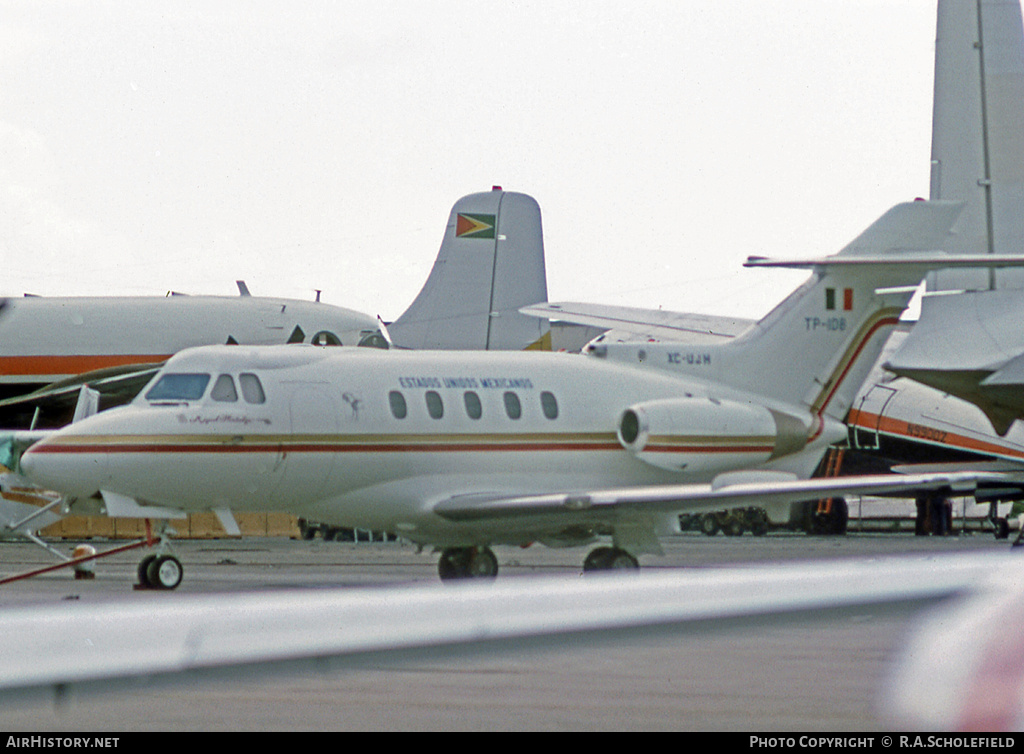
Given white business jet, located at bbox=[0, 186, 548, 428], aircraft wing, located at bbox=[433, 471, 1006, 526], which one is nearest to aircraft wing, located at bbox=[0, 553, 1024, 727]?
aircraft wing, located at bbox=[433, 471, 1006, 526]

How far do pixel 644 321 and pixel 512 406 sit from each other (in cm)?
1880

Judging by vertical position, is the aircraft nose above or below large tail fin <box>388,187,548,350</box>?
below

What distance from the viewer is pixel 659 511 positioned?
16.4 metres

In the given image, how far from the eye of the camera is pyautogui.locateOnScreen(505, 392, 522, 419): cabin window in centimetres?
1759

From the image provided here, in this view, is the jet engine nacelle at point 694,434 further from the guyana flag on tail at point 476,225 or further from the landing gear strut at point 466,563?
the guyana flag on tail at point 476,225

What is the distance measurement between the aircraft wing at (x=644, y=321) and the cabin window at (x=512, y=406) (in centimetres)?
1684

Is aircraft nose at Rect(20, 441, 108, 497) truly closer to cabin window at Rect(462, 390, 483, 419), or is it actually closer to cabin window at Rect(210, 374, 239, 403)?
cabin window at Rect(210, 374, 239, 403)

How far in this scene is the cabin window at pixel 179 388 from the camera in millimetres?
16078

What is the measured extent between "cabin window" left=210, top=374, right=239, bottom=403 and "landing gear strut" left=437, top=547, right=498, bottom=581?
3477 millimetres

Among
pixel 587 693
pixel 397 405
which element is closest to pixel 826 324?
pixel 397 405

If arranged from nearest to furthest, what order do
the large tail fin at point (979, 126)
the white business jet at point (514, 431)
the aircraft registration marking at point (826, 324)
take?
the white business jet at point (514, 431)
the aircraft registration marking at point (826, 324)
the large tail fin at point (979, 126)

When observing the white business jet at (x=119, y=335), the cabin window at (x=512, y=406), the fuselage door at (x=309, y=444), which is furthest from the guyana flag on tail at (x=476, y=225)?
the fuselage door at (x=309, y=444)

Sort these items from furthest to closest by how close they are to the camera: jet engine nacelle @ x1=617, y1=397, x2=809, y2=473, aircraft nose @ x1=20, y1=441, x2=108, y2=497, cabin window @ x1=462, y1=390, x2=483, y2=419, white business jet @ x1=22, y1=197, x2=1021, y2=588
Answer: jet engine nacelle @ x1=617, y1=397, x2=809, y2=473, cabin window @ x1=462, y1=390, x2=483, y2=419, white business jet @ x1=22, y1=197, x2=1021, y2=588, aircraft nose @ x1=20, y1=441, x2=108, y2=497

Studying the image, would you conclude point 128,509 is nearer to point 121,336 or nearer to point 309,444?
point 309,444
